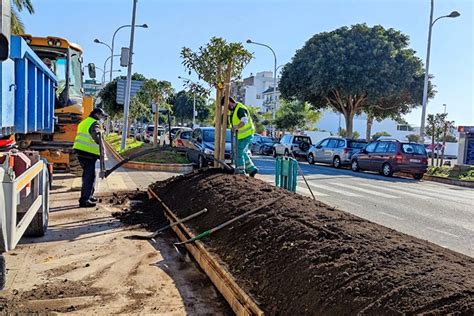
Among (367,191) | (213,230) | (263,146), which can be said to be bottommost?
(367,191)

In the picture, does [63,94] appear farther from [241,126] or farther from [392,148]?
[392,148]

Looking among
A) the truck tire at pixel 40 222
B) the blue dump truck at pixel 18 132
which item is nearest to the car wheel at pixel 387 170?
the blue dump truck at pixel 18 132

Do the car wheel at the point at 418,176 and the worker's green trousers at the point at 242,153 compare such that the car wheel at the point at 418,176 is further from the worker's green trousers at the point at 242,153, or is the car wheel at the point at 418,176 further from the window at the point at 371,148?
the worker's green trousers at the point at 242,153

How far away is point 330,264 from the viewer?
159 inches

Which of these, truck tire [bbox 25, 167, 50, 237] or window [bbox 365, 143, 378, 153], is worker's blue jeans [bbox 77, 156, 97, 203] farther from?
window [bbox 365, 143, 378, 153]

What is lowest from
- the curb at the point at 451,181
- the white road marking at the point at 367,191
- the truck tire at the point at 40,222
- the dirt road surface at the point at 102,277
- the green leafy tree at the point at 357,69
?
the curb at the point at 451,181

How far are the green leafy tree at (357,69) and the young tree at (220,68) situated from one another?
874 inches

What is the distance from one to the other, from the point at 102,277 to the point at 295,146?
26.0 meters

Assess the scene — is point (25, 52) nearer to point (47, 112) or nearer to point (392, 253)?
point (47, 112)

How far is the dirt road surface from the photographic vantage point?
14.8 feet

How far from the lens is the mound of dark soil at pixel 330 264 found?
329 centimetres

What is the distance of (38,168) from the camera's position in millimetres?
5652

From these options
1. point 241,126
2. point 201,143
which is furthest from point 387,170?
point 241,126

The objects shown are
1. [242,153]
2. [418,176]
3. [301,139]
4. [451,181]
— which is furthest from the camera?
[301,139]
